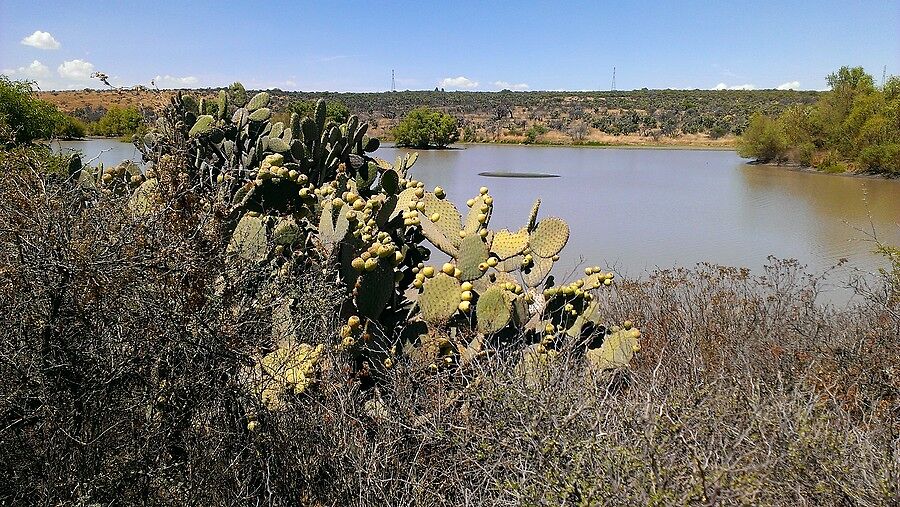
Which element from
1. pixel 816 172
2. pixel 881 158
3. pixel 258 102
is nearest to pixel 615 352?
pixel 258 102

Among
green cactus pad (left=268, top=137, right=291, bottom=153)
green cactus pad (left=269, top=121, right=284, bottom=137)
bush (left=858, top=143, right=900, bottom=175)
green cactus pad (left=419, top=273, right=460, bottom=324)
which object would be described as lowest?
bush (left=858, top=143, right=900, bottom=175)

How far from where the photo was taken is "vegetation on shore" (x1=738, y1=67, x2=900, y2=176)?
23.5m

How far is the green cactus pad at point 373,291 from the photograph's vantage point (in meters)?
3.03

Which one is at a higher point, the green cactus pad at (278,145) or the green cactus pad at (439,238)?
the green cactus pad at (278,145)

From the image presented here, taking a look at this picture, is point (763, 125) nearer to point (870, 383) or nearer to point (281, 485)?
point (870, 383)

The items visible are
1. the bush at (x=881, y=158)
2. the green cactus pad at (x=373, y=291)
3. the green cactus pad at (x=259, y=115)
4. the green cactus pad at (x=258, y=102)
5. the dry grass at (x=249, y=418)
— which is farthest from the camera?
the bush at (x=881, y=158)

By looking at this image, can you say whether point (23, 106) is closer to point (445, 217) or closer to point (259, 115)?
point (259, 115)

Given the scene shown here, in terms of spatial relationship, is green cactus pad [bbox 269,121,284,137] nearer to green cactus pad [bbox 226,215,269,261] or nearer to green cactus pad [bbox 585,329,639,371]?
green cactus pad [bbox 226,215,269,261]

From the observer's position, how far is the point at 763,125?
31.3 metres

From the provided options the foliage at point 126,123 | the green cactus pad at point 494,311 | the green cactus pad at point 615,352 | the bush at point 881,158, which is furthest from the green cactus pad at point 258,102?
the bush at point 881,158

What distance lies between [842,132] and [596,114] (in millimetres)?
38997

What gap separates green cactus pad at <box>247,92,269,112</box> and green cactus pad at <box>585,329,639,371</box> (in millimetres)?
2494

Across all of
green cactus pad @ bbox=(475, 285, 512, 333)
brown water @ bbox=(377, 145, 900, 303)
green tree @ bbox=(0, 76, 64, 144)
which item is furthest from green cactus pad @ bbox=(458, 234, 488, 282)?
green tree @ bbox=(0, 76, 64, 144)

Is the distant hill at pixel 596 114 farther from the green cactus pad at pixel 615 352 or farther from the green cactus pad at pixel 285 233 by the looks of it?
the green cactus pad at pixel 615 352
